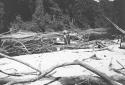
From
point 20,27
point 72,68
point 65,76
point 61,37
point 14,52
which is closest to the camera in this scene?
point 65,76

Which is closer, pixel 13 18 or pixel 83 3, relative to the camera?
pixel 13 18

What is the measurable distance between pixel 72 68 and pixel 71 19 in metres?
7.20

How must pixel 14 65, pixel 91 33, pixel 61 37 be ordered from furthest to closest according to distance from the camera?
pixel 91 33 → pixel 61 37 → pixel 14 65

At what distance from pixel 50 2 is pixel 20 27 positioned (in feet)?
5.72

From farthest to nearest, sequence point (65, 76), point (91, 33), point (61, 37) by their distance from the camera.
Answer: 1. point (91, 33)
2. point (61, 37)
3. point (65, 76)

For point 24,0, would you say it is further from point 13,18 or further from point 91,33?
point 91,33

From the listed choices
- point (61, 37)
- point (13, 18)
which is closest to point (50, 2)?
point (13, 18)

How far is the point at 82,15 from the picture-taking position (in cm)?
965

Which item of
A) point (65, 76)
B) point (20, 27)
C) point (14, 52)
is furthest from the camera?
point (20, 27)

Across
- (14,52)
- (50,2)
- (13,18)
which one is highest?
(50,2)

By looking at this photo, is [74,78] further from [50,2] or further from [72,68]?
[50,2]

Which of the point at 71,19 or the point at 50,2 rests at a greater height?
the point at 50,2

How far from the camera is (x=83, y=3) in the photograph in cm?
938

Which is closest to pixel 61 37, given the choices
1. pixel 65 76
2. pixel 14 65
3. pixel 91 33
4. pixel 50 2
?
pixel 91 33
